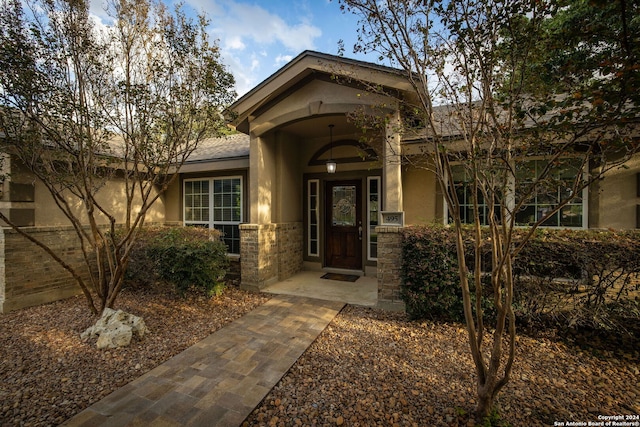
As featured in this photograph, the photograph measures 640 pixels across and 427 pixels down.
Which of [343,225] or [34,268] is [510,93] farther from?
[34,268]

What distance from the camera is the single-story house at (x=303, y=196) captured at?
480 cm

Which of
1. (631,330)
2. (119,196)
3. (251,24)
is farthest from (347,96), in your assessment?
(119,196)

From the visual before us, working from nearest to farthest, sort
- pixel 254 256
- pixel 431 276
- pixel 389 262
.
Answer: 1. pixel 431 276
2. pixel 389 262
3. pixel 254 256

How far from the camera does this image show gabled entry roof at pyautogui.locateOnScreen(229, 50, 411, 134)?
178 inches

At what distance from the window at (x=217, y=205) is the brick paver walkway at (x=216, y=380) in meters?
4.02

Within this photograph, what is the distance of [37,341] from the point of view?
3656 millimetres

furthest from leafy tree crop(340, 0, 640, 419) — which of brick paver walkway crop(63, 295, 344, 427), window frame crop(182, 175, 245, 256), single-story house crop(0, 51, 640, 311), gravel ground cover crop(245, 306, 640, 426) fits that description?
window frame crop(182, 175, 245, 256)

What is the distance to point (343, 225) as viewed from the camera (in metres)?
7.44

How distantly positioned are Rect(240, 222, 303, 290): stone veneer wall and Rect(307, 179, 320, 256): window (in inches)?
24.6

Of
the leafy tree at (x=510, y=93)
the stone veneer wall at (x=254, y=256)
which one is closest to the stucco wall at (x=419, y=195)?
the stone veneer wall at (x=254, y=256)

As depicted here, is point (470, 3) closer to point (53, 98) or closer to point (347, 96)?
point (347, 96)

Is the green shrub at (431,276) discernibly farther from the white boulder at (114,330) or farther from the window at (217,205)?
the window at (217,205)

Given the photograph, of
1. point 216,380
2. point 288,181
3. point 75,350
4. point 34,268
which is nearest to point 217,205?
point 288,181

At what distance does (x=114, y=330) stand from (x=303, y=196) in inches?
202
